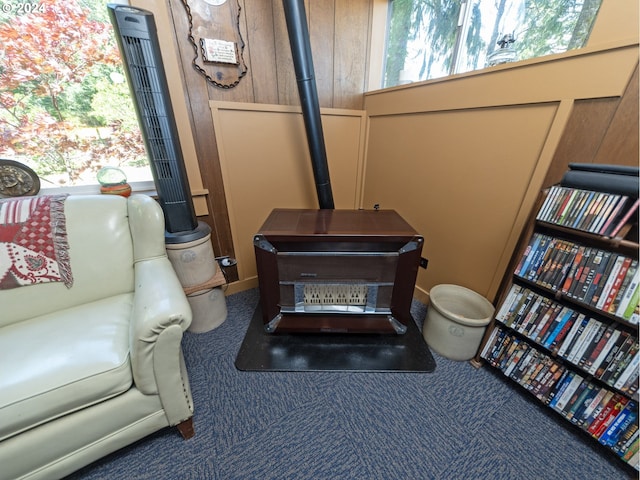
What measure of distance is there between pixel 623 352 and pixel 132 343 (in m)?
1.73

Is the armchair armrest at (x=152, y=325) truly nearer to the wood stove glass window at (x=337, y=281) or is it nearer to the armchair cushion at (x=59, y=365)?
the armchair cushion at (x=59, y=365)

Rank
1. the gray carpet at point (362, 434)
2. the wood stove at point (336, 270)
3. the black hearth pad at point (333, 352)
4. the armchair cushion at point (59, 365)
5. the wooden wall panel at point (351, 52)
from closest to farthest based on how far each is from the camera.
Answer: the armchair cushion at point (59, 365) < the gray carpet at point (362, 434) < the wood stove at point (336, 270) < the black hearth pad at point (333, 352) < the wooden wall panel at point (351, 52)

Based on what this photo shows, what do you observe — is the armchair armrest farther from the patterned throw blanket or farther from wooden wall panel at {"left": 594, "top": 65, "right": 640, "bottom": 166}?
wooden wall panel at {"left": 594, "top": 65, "right": 640, "bottom": 166}

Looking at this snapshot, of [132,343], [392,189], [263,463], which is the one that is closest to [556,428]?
[263,463]

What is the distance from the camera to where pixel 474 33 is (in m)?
1.35

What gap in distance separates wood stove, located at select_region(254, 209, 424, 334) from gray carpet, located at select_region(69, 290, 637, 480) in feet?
0.93

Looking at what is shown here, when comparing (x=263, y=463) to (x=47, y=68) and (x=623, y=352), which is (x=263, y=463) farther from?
(x=47, y=68)

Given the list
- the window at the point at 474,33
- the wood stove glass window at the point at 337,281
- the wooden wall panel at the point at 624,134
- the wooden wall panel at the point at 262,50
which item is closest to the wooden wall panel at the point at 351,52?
the window at the point at 474,33

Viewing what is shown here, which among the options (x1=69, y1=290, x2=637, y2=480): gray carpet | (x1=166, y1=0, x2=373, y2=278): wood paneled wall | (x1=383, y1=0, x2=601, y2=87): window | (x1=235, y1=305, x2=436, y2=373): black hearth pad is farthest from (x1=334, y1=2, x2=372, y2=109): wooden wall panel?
(x1=69, y1=290, x2=637, y2=480): gray carpet

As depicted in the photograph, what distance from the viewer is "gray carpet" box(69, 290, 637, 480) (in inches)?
36.4

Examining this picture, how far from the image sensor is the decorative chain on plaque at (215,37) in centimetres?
131

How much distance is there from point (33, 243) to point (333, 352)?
1.45 metres

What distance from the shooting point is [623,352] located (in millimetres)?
870

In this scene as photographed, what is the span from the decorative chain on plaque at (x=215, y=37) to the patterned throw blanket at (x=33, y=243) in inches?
40.5
